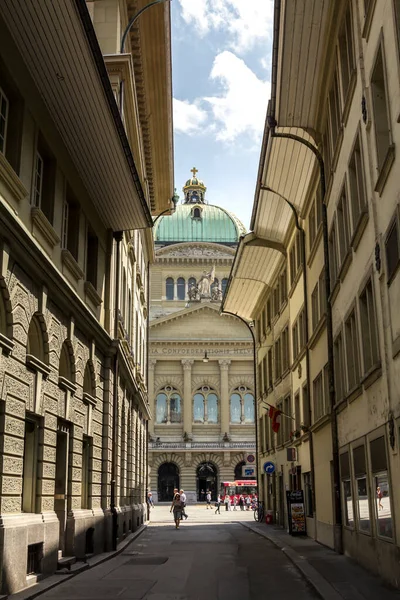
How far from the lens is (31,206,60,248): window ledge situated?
567 inches

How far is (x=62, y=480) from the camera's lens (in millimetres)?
17016

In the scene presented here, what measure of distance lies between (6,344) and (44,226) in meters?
3.54

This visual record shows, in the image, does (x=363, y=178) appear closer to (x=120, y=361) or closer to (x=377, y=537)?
(x=377, y=537)

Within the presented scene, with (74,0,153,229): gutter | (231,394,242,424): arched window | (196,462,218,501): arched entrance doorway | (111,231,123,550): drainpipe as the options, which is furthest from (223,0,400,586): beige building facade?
(231,394,242,424): arched window

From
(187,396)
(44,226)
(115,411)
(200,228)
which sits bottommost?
(115,411)

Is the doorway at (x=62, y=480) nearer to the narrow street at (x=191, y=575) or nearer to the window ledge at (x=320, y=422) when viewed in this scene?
the narrow street at (x=191, y=575)

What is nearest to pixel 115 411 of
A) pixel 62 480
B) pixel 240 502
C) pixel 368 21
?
pixel 62 480

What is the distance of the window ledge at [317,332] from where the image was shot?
22703mm

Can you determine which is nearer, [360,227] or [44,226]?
[44,226]

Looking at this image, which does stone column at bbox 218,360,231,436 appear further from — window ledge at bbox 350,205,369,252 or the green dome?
window ledge at bbox 350,205,369,252

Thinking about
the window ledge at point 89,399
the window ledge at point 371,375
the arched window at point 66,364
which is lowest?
the window ledge at point 371,375

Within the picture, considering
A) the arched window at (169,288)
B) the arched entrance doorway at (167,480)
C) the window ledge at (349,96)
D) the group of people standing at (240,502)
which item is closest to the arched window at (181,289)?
the arched window at (169,288)

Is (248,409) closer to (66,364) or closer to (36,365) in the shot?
(66,364)

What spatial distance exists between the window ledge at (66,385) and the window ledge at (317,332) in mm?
8191
